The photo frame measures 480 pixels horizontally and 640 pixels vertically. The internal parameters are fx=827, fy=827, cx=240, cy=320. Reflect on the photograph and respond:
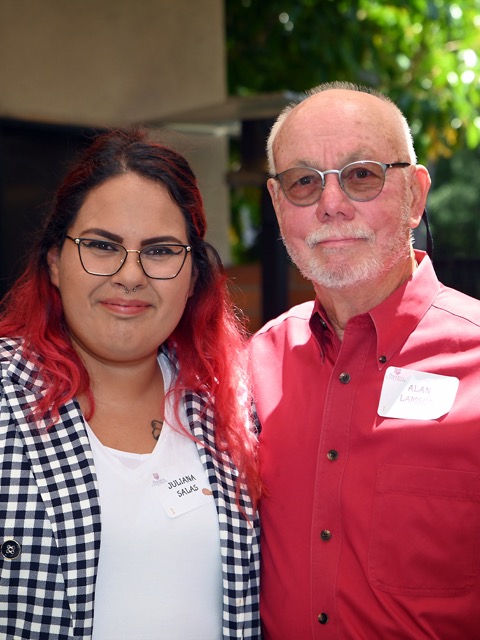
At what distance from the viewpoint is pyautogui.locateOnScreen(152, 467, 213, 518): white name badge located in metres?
2.09

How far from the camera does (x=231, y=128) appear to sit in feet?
18.5

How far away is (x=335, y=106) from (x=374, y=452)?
0.96 metres

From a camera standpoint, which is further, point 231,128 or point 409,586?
point 231,128

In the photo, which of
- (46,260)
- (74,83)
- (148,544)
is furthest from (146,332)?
(74,83)

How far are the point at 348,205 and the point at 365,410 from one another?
1.81ft

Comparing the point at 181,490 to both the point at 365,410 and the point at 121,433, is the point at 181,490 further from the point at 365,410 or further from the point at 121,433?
the point at 365,410

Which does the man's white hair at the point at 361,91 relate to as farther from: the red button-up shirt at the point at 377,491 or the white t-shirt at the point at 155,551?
the white t-shirt at the point at 155,551

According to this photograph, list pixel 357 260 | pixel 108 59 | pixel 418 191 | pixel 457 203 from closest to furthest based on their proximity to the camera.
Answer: pixel 357 260 → pixel 418 191 → pixel 108 59 → pixel 457 203

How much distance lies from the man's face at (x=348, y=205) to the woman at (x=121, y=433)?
0.32m

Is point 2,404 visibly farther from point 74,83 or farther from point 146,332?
point 74,83

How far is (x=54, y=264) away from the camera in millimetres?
2289

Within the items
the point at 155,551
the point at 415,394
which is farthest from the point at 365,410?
the point at 155,551

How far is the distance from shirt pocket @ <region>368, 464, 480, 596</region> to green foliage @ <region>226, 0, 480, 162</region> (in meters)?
4.34

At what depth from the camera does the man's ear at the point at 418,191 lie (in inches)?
92.3
